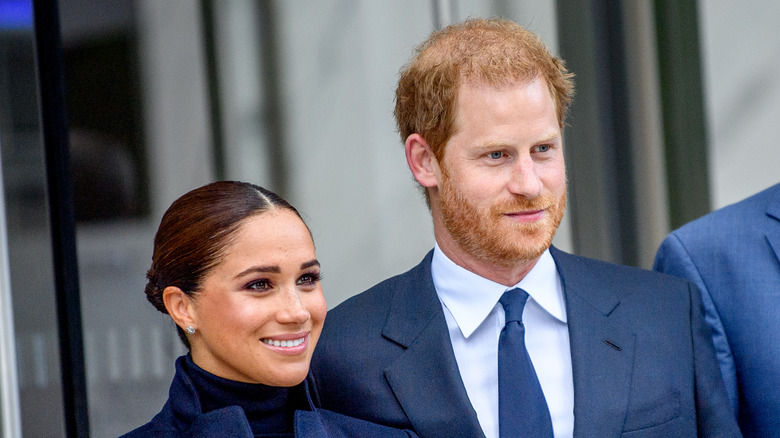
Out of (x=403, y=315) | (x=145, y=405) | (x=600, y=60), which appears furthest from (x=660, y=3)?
(x=145, y=405)

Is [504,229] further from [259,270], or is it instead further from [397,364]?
[259,270]

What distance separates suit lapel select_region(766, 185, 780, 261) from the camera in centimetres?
252

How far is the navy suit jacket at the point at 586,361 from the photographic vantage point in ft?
7.34

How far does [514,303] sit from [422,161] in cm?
45

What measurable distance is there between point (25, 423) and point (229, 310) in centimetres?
125

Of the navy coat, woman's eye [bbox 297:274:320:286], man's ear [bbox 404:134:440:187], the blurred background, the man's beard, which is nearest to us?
the navy coat

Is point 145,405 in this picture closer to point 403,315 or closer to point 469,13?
point 403,315

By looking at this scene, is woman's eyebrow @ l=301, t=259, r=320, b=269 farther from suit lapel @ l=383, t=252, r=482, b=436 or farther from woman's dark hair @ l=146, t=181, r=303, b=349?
suit lapel @ l=383, t=252, r=482, b=436

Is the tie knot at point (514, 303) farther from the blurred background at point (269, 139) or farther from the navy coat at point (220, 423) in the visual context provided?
the blurred background at point (269, 139)

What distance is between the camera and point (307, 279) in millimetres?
2172

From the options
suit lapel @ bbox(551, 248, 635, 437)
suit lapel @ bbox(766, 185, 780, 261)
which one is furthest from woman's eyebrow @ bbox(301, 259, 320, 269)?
suit lapel @ bbox(766, 185, 780, 261)

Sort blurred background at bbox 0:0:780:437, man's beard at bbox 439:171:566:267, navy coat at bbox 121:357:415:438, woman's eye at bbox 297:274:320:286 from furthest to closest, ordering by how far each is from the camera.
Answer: blurred background at bbox 0:0:780:437 → man's beard at bbox 439:171:566:267 → woman's eye at bbox 297:274:320:286 → navy coat at bbox 121:357:415:438

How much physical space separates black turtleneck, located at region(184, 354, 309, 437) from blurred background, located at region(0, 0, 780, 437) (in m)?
1.01

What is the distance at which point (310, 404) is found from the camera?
7.25 feet
